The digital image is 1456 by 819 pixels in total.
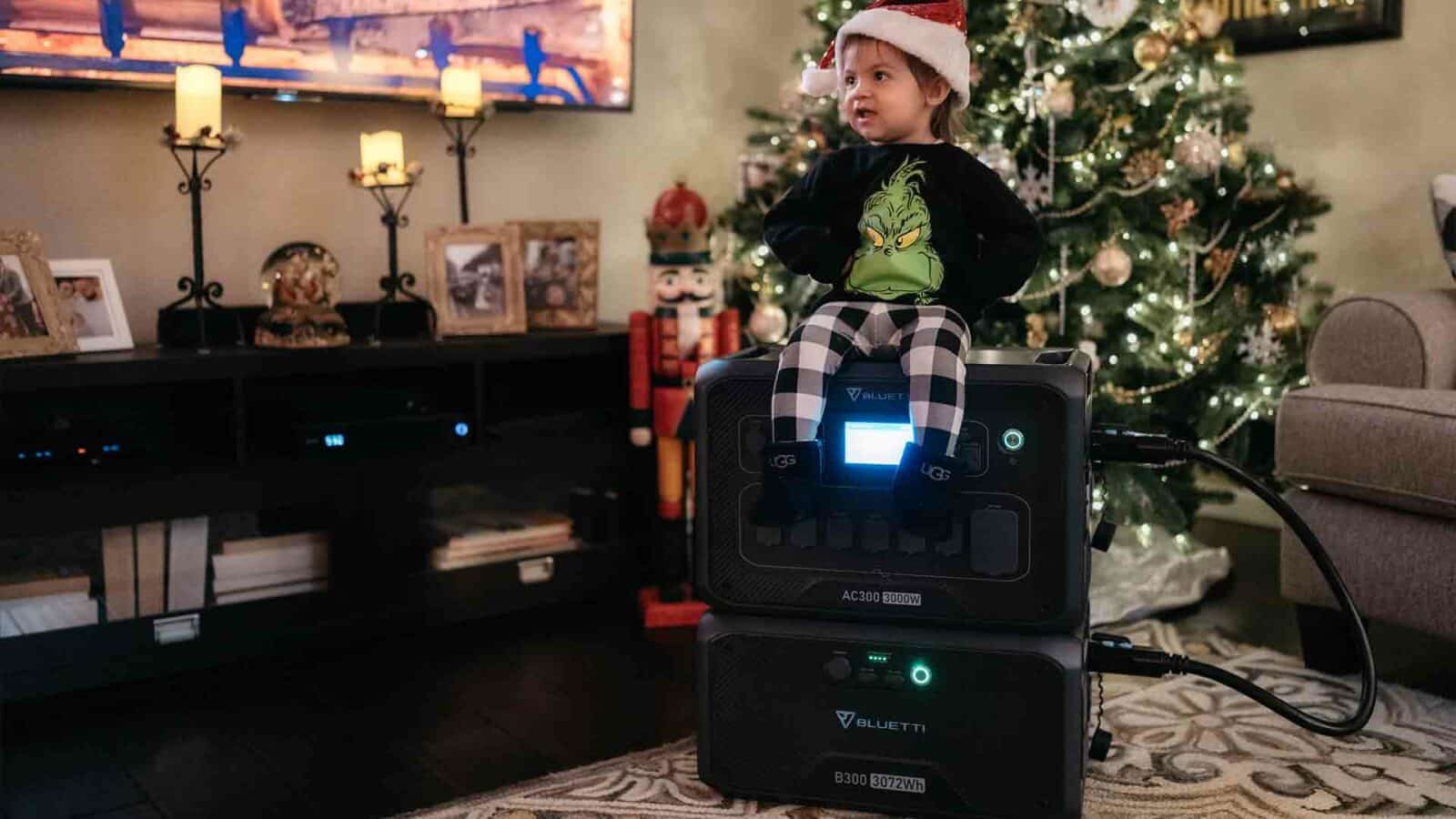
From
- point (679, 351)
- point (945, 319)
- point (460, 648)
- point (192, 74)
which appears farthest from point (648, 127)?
point (945, 319)

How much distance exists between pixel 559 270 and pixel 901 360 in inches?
54.1

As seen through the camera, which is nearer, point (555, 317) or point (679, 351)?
point (679, 351)

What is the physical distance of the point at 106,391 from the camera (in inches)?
95.1

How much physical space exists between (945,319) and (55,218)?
184 centimetres

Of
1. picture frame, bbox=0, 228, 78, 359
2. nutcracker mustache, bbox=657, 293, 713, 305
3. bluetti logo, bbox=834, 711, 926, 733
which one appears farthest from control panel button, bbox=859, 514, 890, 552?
picture frame, bbox=0, 228, 78, 359

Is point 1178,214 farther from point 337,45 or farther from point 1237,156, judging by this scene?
point 337,45

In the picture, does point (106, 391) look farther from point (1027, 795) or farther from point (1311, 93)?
point (1311, 93)

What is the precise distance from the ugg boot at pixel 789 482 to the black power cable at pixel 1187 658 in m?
0.36

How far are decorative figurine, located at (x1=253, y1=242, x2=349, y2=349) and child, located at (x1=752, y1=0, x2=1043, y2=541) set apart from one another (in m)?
0.98

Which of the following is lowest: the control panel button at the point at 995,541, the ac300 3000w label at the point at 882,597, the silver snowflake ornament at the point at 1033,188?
the ac300 3000w label at the point at 882,597

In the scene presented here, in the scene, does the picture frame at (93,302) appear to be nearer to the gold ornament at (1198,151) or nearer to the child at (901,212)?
the child at (901,212)

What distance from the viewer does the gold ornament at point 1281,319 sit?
3049mm

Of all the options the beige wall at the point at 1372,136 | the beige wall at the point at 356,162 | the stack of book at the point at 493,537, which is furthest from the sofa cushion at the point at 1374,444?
the beige wall at the point at 356,162

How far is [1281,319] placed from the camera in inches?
120
